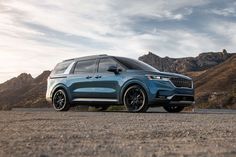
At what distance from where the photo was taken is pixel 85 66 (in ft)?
48.2

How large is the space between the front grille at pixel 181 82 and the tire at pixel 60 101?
336 centimetres

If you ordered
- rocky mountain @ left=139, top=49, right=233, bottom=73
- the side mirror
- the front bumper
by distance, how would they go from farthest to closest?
rocky mountain @ left=139, top=49, right=233, bottom=73 → the side mirror → the front bumper

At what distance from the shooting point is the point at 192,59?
608 ft

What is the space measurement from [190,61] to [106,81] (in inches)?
6685

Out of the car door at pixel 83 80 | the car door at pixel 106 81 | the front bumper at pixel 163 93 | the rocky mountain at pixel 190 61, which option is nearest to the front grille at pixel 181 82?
→ the front bumper at pixel 163 93

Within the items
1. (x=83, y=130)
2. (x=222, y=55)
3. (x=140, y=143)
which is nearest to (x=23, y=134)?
(x=83, y=130)

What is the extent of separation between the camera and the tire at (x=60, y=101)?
14445 millimetres

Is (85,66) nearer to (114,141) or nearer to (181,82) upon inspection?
(181,82)

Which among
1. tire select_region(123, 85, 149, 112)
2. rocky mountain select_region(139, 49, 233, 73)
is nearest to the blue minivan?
tire select_region(123, 85, 149, 112)

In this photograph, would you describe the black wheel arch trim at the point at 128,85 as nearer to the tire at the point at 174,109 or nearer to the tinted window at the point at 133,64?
the tinted window at the point at 133,64

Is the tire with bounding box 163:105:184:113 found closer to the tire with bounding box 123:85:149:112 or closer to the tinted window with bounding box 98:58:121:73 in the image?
the tire with bounding box 123:85:149:112

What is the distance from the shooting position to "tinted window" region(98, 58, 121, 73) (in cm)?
1386

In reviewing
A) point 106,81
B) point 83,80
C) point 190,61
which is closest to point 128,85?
point 106,81

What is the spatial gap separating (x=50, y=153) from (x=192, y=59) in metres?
183
